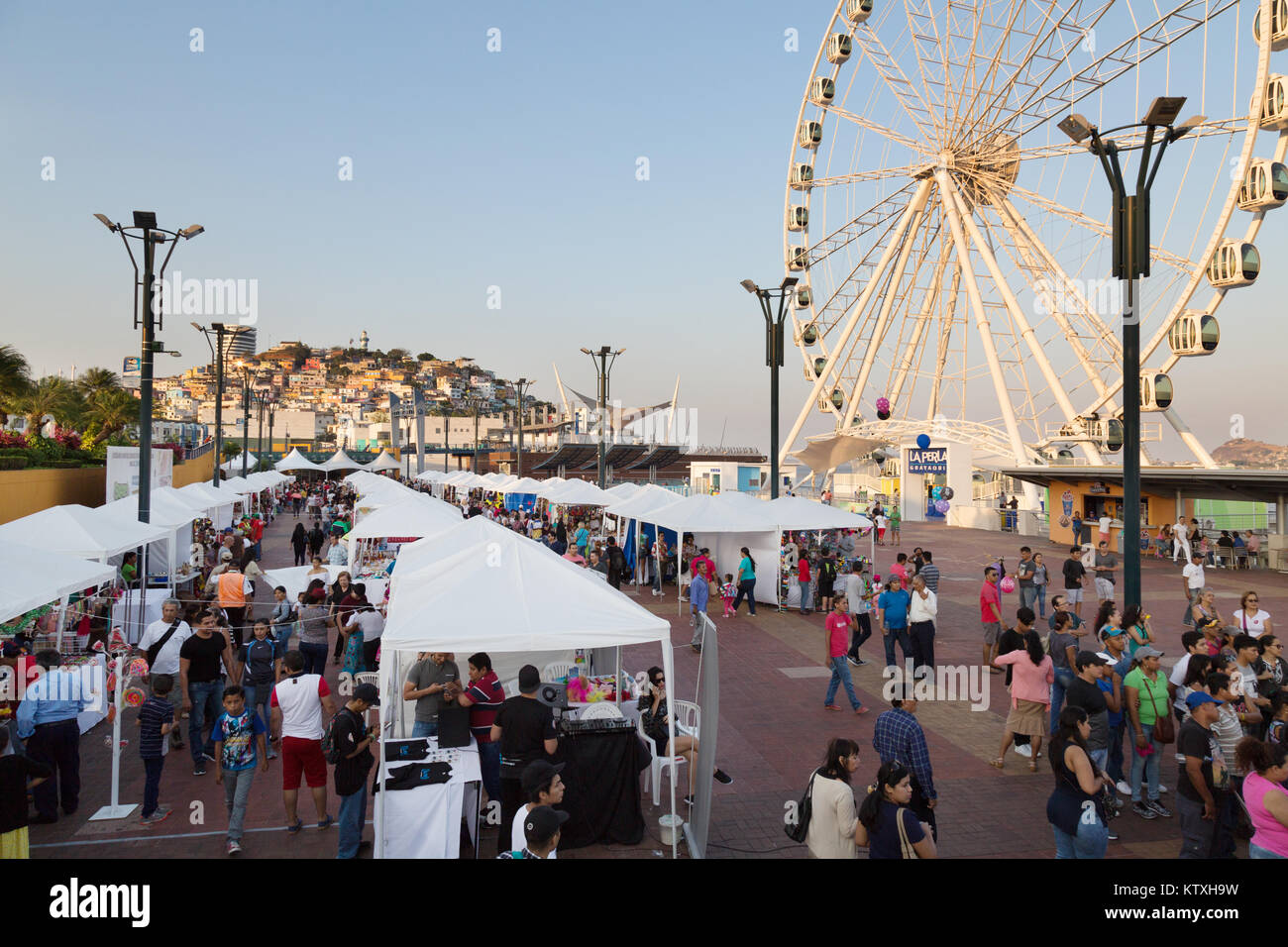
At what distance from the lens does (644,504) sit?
19391 millimetres

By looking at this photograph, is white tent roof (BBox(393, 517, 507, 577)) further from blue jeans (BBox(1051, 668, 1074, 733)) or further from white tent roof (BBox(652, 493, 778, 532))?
white tent roof (BBox(652, 493, 778, 532))

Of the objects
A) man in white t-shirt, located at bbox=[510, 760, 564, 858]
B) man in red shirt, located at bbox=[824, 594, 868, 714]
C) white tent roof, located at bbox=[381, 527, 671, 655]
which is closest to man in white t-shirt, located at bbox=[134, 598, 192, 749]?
white tent roof, located at bbox=[381, 527, 671, 655]

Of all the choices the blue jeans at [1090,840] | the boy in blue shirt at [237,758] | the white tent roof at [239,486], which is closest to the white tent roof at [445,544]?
the boy in blue shirt at [237,758]

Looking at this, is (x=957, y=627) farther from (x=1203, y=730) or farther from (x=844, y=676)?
(x=1203, y=730)

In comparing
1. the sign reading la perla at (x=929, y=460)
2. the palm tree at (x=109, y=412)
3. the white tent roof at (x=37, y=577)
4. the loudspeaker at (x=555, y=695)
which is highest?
the palm tree at (x=109, y=412)

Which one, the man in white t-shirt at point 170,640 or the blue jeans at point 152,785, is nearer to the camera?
the blue jeans at point 152,785

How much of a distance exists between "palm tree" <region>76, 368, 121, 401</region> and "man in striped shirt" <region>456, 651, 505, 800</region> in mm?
44511

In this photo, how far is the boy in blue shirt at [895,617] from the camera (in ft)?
32.9

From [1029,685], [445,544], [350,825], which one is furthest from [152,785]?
[1029,685]

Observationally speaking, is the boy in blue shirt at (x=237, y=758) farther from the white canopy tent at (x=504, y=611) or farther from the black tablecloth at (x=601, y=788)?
the black tablecloth at (x=601, y=788)

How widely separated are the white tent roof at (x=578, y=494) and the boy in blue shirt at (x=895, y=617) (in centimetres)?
1251

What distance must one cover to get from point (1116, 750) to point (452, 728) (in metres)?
5.36

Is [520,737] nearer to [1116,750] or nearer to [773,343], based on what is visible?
[1116,750]

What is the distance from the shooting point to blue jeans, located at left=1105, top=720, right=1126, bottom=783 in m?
6.48
